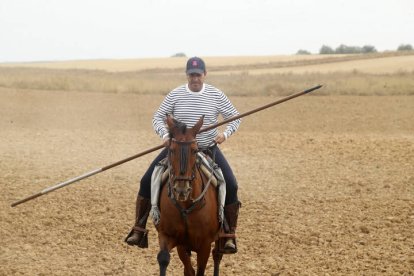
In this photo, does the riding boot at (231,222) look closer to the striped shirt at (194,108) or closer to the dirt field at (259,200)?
the striped shirt at (194,108)

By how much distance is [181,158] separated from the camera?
208 inches

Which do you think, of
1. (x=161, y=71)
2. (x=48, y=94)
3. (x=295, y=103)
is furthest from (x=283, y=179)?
(x=161, y=71)

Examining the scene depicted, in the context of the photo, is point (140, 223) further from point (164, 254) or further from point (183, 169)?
point (183, 169)

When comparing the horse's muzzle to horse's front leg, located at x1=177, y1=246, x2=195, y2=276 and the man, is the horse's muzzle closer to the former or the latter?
the man

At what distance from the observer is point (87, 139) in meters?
18.2

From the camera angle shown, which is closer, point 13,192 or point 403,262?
point 403,262

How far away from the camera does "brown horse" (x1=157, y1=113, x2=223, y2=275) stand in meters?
5.30

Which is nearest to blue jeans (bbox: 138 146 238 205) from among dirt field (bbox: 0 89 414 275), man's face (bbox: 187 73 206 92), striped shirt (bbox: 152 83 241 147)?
striped shirt (bbox: 152 83 241 147)

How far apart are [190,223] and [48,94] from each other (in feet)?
82.7

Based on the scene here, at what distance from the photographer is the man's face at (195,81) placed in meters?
6.25

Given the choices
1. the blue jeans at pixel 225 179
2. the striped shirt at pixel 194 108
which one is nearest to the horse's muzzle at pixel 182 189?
the striped shirt at pixel 194 108

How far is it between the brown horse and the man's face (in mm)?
794

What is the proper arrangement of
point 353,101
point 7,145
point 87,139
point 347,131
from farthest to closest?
1. point 353,101
2. point 347,131
3. point 87,139
4. point 7,145

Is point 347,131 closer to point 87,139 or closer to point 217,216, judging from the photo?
point 87,139
